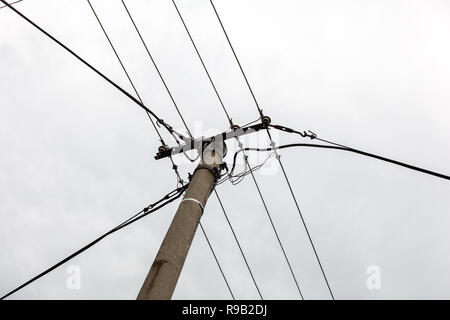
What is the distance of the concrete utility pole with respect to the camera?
13.6ft

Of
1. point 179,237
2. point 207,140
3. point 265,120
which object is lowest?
point 179,237

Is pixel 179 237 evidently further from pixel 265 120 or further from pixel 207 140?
pixel 265 120

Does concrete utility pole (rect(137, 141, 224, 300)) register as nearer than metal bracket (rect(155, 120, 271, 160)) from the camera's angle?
Yes

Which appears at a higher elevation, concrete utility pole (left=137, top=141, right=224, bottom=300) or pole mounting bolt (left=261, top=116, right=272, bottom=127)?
pole mounting bolt (left=261, top=116, right=272, bottom=127)

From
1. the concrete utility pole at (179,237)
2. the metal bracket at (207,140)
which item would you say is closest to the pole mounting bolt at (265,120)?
the metal bracket at (207,140)

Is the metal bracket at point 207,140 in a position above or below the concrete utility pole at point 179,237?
above

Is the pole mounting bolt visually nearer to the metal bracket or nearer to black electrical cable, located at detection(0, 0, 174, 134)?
the metal bracket

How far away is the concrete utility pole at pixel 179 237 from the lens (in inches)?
163

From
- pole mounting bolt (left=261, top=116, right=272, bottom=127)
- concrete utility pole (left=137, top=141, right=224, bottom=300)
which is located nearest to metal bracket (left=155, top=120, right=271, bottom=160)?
pole mounting bolt (left=261, top=116, right=272, bottom=127)

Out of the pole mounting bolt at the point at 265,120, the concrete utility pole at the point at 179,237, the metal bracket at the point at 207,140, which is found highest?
the pole mounting bolt at the point at 265,120

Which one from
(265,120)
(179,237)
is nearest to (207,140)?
(265,120)

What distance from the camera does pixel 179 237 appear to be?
15.0 feet

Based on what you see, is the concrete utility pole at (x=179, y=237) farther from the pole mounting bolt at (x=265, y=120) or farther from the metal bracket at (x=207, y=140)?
the pole mounting bolt at (x=265, y=120)
